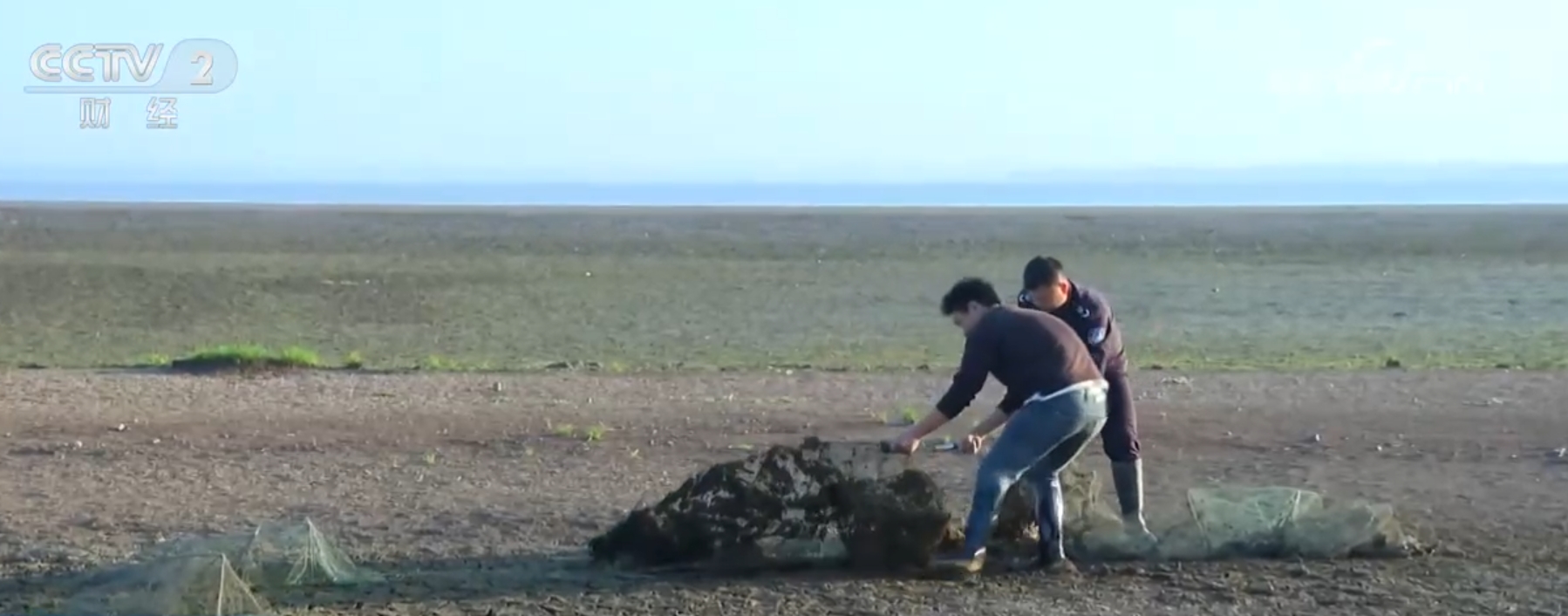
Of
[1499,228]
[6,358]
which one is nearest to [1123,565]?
[6,358]

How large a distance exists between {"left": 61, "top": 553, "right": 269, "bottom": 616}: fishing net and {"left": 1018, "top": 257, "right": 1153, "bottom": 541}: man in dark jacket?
339 cm

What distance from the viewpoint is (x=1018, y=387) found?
8242 millimetres

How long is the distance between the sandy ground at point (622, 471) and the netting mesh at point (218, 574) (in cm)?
25

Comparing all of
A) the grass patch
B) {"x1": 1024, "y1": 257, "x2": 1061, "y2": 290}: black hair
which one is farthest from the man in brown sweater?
→ the grass patch

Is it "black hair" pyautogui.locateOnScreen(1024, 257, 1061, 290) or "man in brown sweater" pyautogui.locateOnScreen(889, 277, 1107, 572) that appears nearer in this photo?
"man in brown sweater" pyautogui.locateOnScreen(889, 277, 1107, 572)

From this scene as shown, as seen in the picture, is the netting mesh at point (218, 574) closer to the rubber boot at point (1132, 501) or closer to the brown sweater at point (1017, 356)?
the brown sweater at point (1017, 356)

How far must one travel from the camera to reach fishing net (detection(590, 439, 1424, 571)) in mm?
8805

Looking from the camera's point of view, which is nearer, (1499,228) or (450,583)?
(450,583)

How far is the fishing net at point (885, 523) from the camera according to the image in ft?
28.9

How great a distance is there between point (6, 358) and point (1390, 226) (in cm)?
3979

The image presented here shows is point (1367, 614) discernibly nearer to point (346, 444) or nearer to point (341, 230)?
point (346, 444)

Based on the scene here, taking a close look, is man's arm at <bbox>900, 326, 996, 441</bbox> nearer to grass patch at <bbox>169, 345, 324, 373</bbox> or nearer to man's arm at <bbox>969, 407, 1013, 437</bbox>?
man's arm at <bbox>969, 407, 1013, 437</bbox>

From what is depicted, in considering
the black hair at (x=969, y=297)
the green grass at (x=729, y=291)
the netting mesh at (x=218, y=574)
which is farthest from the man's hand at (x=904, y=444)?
the green grass at (x=729, y=291)

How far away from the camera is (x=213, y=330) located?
24.8 metres
